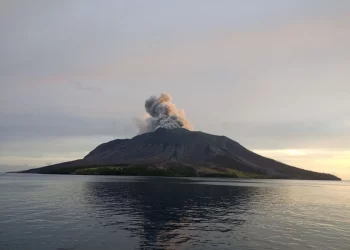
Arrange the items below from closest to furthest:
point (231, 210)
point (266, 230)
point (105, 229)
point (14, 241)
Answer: point (14, 241)
point (105, 229)
point (266, 230)
point (231, 210)

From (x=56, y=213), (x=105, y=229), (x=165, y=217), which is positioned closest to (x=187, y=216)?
(x=165, y=217)

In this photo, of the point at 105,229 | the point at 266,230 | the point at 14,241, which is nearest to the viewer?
the point at 14,241

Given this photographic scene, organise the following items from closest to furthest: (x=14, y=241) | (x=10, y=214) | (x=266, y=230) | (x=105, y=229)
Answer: (x=14, y=241) → (x=105, y=229) → (x=266, y=230) → (x=10, y=214)

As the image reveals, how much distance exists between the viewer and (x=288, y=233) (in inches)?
1725

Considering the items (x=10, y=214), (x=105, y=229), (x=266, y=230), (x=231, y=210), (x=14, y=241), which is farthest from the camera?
(x=231, y=210)

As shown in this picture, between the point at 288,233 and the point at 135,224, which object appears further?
the point at 135,224

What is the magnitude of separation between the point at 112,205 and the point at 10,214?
20325 millimetres

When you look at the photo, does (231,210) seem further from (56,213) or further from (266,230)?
(56,213)

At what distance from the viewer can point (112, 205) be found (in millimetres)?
67250

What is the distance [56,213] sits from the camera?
5497 cm

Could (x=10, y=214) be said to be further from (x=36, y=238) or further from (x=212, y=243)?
(x=212, y=243)

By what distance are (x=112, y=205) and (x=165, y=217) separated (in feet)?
59.6

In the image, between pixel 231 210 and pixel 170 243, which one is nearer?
pixel 170 243

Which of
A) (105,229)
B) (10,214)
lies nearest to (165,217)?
(105,229)
